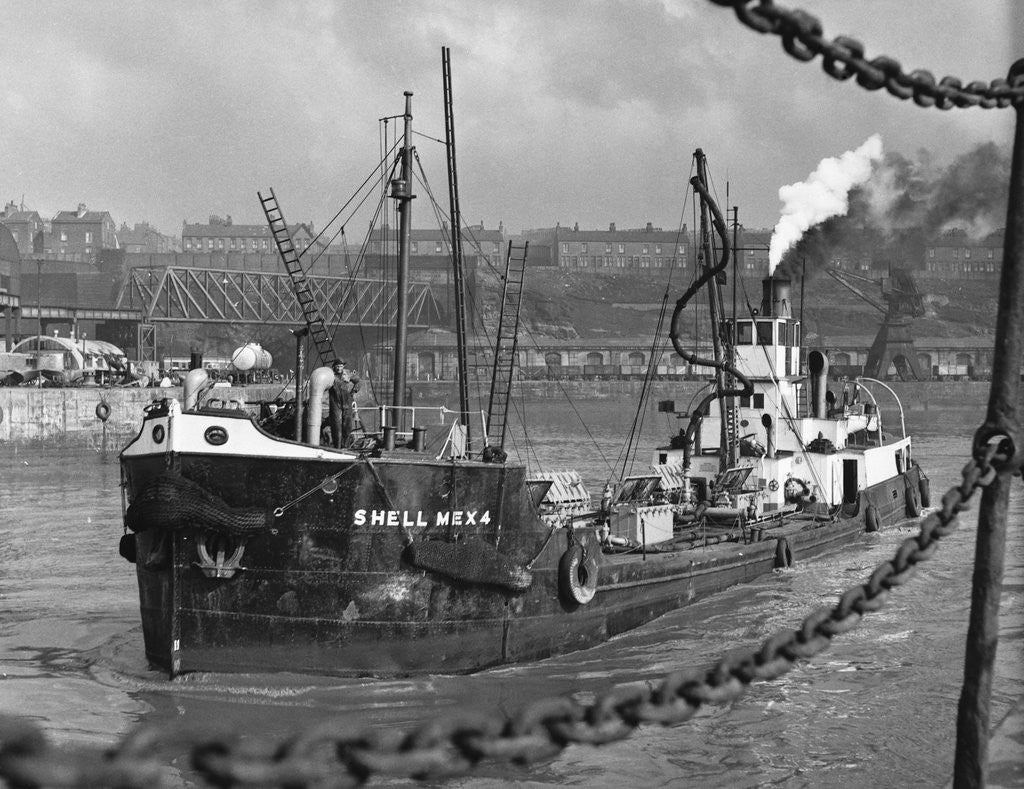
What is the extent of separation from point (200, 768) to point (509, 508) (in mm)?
15134

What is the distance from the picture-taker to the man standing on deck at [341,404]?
17625 mm

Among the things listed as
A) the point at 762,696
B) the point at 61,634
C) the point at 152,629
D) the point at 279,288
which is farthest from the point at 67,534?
the point at 279,288

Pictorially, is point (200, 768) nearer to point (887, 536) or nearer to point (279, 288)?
point (887, 536)

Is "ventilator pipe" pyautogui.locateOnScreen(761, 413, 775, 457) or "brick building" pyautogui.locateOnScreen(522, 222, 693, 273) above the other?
"brick building" pyautogui.locateOnScreen(522, 222, 693, 273)

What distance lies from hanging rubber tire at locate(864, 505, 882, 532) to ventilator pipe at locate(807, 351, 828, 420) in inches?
119

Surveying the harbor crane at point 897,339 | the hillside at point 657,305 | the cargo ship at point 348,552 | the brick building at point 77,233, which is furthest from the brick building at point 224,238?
the cargo ship at point 348,552

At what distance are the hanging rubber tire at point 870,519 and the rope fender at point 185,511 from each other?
2103 cm

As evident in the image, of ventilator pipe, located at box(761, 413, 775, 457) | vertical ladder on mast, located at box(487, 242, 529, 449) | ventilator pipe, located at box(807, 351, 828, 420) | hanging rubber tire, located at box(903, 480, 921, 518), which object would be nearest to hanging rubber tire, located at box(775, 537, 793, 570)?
ventilator pipe, located at box(761, 413, 775, 457)

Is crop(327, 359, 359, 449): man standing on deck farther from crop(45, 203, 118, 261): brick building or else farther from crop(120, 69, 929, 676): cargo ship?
crop(45, 203, 118, 261): brick building

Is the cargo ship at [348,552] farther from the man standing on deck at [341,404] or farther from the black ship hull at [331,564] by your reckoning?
the man standing on deck at [341,404]

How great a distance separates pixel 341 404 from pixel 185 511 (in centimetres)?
315

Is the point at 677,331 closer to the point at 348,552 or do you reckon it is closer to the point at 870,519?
the point at 870,519

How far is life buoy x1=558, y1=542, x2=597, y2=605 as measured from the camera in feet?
60.7

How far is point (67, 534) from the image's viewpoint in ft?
108
